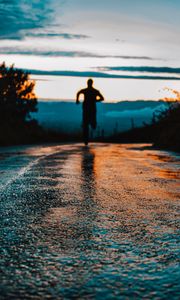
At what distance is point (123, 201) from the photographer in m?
5.11

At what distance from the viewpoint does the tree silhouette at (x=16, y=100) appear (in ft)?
107

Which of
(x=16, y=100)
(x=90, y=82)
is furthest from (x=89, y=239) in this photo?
(x=16, y=100)

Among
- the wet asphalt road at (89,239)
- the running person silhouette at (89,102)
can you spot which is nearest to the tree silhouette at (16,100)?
the running person silhouette at (89,102)

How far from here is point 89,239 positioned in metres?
3.45

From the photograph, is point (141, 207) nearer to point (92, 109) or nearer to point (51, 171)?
point (51, 171)

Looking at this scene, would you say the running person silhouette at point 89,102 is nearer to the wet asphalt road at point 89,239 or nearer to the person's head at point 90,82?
the person's head at point 90,82

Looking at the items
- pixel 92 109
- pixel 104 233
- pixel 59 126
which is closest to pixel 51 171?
pixel 104 233

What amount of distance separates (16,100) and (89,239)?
111 ft

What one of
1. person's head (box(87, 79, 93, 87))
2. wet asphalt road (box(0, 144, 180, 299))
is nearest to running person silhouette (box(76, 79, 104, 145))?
person's head (box(87, 79, 93, 87))

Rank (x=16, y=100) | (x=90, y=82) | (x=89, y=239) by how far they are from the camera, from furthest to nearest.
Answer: (x=16, y=100) < (x=90, y=82) < (x=89, y=239)

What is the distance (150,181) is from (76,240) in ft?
11.7

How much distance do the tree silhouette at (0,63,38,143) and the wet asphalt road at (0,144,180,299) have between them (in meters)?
24.4

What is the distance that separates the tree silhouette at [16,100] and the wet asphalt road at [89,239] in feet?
80.0

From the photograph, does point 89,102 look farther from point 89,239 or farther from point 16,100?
point 16,100
